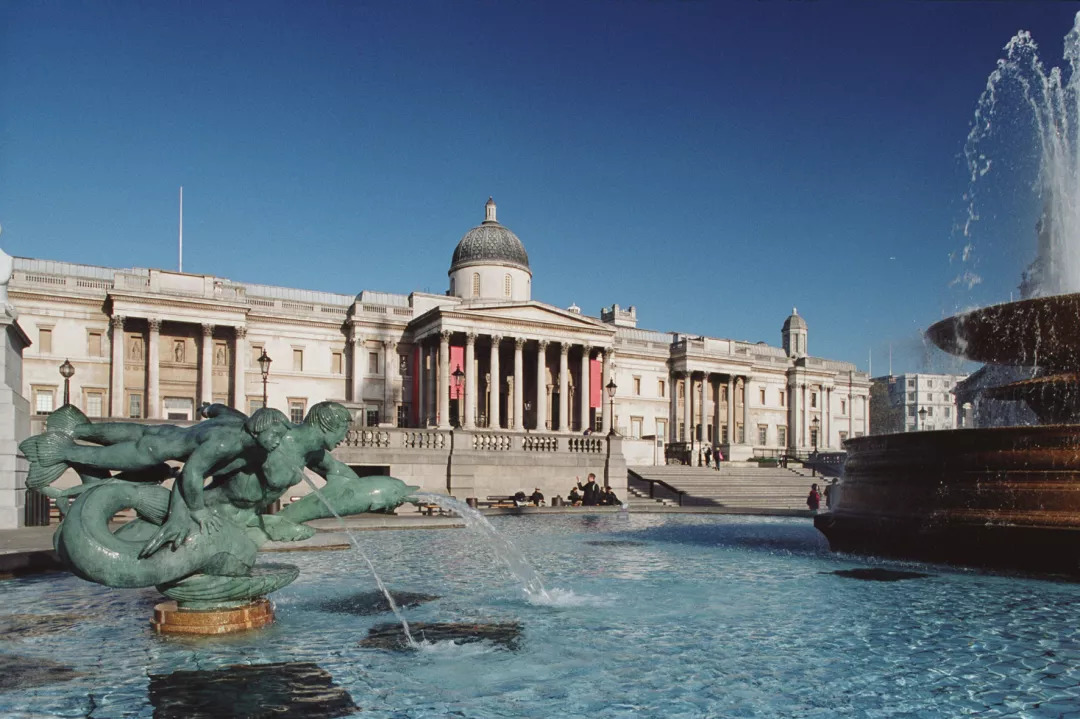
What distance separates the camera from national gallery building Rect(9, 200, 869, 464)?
47.8 m

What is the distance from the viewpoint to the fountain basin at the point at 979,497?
9336mm

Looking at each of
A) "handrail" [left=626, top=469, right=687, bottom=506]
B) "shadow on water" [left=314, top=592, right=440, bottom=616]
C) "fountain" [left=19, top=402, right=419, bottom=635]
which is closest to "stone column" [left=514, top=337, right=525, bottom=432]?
"handrail" [left=626, top=469, right=687, bottom=506]

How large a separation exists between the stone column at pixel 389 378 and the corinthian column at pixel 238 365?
29.4 feet

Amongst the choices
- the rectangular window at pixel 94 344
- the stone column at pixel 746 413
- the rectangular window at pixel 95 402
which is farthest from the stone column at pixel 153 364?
the stone column at pixel 746 413

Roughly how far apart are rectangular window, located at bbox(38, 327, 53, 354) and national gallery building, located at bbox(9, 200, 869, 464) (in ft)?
0.27

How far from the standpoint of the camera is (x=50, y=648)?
622 cm

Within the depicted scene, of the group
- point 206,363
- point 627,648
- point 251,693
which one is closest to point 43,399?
point 206,363

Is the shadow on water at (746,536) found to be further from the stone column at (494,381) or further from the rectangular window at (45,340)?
the rectangular window at (45,340)

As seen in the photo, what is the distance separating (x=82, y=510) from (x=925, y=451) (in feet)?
30.7

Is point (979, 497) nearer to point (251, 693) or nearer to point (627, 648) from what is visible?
point (627, 648)

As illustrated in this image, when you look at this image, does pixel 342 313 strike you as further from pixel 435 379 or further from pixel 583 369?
pixel 583 369

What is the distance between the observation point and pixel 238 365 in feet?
167

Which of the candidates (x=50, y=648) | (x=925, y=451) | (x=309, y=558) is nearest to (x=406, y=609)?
(x=50, y=648)

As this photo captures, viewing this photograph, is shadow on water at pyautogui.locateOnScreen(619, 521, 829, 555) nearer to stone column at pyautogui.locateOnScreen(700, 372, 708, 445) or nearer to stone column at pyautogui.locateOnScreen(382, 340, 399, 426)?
stone column at pyautogui.locateOnScreen(382, 340, 399, 426)
